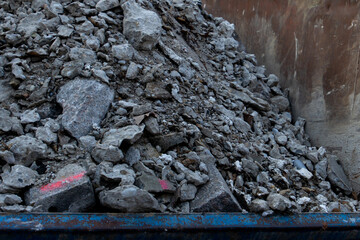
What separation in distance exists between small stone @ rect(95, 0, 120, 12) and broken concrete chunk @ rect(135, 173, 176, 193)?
1.71 metres

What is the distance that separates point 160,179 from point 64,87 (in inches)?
38.8

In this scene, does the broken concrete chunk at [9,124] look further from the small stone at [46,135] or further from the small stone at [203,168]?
the small stone at [203,168]

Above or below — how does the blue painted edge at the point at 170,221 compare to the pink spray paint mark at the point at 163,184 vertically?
above

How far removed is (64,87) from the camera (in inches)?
86.3

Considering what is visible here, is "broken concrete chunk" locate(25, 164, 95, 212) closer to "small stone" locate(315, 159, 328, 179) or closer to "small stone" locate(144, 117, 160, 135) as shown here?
"small stone" locate(144, 117, 160, 135)

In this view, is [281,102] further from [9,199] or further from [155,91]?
[9,199]

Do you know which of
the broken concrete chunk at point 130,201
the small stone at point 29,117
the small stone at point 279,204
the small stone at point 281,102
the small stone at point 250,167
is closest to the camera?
the broken concrete chunk at point 130,201

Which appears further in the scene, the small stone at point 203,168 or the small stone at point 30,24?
the small stone at point 30,24

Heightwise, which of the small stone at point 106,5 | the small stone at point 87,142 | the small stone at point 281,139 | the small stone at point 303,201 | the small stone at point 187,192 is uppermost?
the small stone at point 106,5

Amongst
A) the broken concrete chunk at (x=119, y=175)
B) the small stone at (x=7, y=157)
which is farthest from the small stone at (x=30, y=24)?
the broken concrete chunk at (x=119, y=175)

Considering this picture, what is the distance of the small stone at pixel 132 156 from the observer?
1798 mm

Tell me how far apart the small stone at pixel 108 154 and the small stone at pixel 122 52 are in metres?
0.90

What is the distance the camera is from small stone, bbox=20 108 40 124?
1936 millimetres

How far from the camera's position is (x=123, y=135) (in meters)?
1.85
